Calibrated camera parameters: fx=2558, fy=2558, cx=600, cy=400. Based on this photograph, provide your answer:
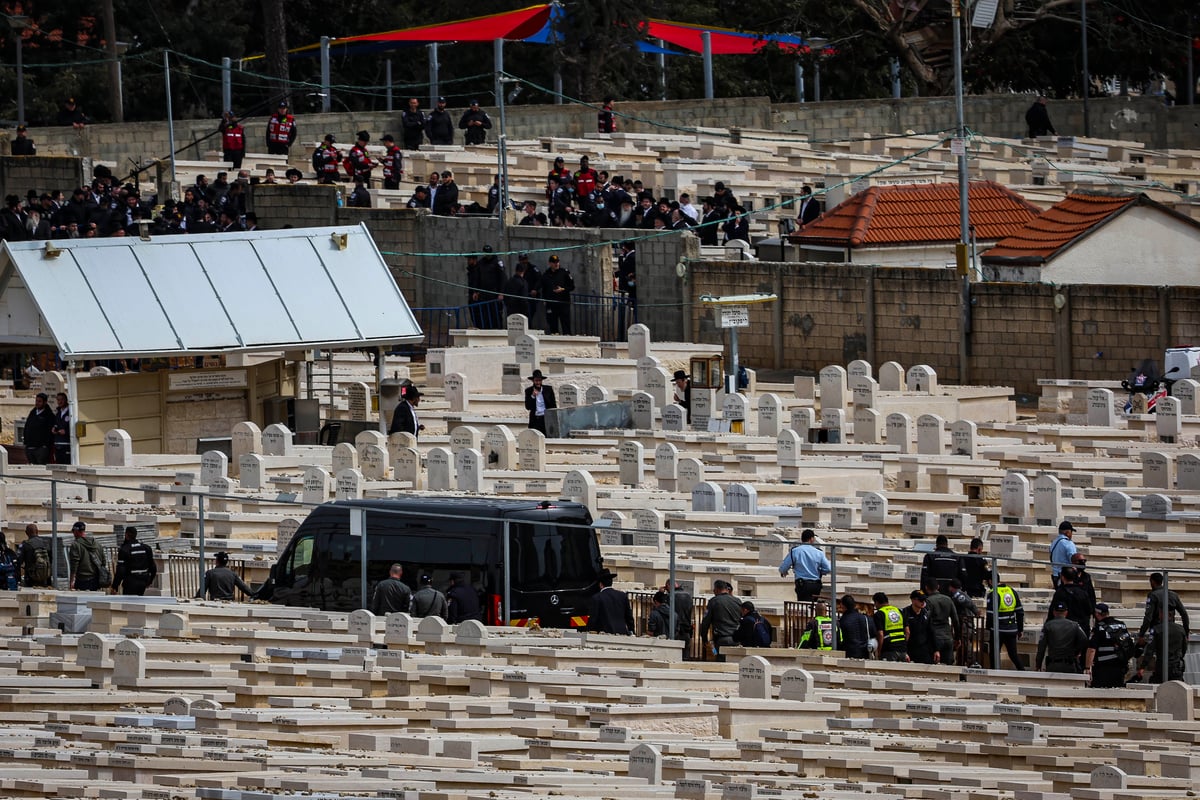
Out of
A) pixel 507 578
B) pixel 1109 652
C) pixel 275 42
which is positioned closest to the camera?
pixel 1109 652

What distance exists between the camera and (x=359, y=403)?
37.5 m

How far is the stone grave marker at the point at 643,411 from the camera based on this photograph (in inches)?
1407

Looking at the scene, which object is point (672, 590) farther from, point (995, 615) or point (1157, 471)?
point (1157, 471)

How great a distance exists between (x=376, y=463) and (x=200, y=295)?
522 cm

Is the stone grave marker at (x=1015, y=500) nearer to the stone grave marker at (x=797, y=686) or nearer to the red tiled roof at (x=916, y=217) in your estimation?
the stone grave marker at (x=797, y=686)

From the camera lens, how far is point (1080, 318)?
41.4 metres

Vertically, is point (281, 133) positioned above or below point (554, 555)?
above

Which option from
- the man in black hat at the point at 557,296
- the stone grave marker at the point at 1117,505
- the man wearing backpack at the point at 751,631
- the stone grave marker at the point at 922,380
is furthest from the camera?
the man in black hat at the point at 557,296

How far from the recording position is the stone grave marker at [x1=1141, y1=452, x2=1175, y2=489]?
30031 millimetres

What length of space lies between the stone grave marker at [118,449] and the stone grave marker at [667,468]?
6.76m

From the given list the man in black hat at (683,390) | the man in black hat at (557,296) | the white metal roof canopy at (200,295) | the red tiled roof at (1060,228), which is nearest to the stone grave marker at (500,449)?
the white metal roof canopy at (200,295)

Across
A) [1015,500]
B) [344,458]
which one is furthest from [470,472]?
[1015,500]

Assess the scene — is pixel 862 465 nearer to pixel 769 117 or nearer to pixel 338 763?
pixel 338 763

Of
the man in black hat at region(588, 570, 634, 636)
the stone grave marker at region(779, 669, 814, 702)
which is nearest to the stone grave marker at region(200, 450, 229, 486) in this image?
the man in black hat at region(588, 570, 634, 636)
